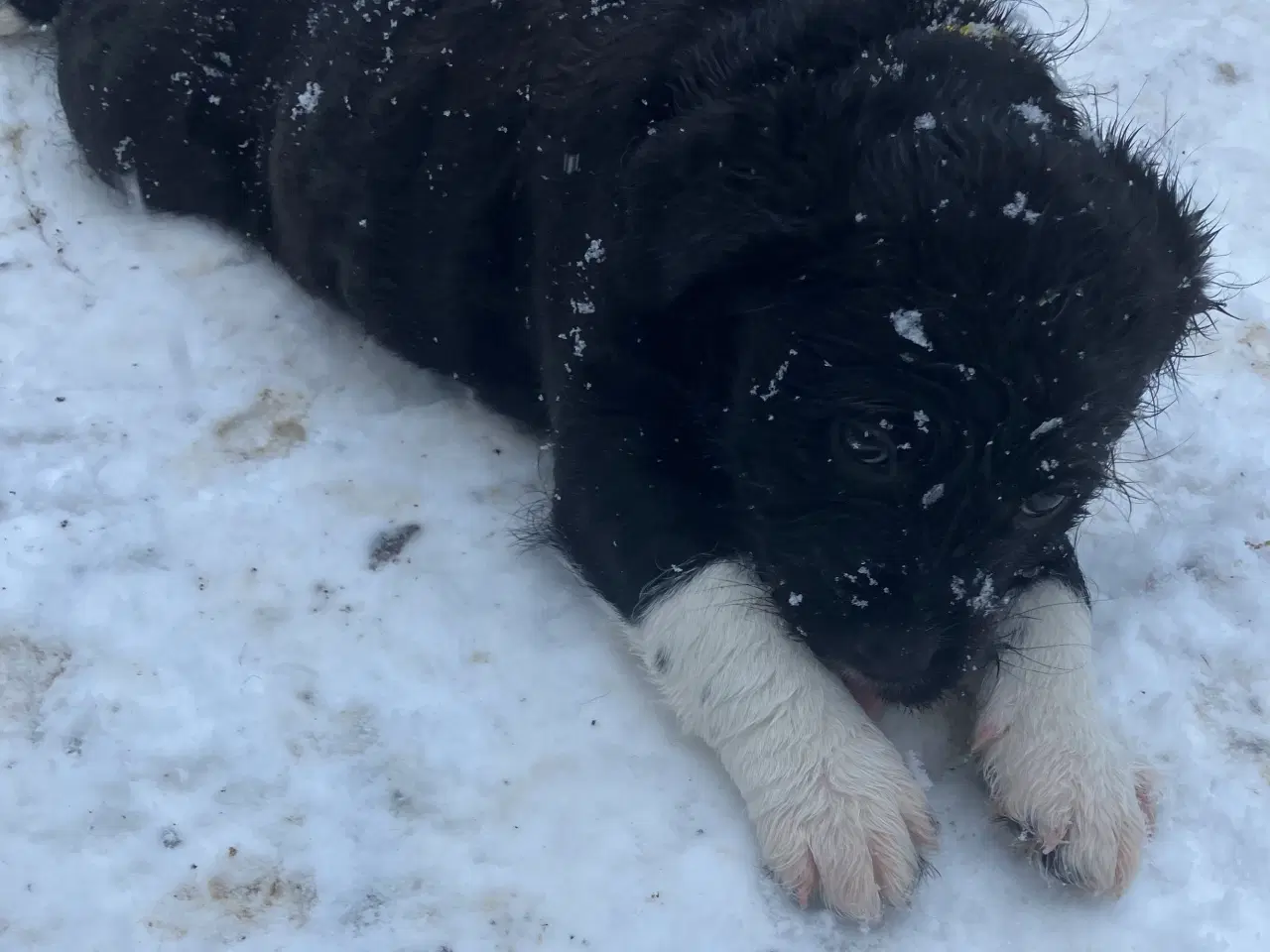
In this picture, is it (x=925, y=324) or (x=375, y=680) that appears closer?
(x=925, y=324)

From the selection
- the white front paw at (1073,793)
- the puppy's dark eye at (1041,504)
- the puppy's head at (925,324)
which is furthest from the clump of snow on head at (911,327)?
the white front paw at (1073,793)

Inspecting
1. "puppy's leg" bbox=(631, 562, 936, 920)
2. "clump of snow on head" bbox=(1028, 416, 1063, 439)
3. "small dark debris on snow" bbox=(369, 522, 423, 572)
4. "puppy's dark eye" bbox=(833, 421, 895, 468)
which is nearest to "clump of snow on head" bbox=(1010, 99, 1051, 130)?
"clump of snow on head" bbox=(1028, 416, 1063, 439)

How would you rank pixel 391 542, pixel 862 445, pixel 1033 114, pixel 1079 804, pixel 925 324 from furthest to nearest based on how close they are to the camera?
pixel 391 542 → pixel 1079 804 → pixel 1033 114 → pixel 862 445 → pixel 925 324

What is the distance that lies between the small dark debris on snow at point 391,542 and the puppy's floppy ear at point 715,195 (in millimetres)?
1231

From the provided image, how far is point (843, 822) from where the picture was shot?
2523mm

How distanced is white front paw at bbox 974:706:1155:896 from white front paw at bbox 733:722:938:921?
224 mm

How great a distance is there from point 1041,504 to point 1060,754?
2.27ft

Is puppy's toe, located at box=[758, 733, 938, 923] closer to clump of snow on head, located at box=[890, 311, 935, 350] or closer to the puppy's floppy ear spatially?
clump of snow on head, located at box=[890, 311, 935, 350]

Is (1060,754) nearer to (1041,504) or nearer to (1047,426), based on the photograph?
(1041,504)

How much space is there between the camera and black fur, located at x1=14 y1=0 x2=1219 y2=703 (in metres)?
2.21

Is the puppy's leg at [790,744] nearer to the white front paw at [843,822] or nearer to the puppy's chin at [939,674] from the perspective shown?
the white front paw at [843,822]

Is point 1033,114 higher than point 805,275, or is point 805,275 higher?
point 1033,114

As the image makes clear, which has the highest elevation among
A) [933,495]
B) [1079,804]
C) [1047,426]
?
[1047,426]

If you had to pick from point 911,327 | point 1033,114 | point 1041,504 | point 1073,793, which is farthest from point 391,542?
point 1033,114
